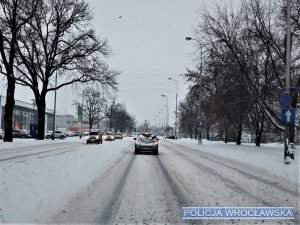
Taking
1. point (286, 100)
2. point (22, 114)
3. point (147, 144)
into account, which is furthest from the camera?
point (22, 114)

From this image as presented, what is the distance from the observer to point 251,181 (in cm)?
1416

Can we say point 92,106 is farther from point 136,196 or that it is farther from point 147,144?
point 136,196

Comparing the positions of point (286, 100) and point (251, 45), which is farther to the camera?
point (251, 45)

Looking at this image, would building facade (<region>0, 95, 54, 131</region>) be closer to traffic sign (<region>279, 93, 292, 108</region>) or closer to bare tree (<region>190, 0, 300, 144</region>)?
bare tree (<region>190, 0, 300, 144</region>)

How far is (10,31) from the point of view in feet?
133

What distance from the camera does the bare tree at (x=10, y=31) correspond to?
38.6 meters

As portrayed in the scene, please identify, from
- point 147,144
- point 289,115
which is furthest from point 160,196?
point 147,144

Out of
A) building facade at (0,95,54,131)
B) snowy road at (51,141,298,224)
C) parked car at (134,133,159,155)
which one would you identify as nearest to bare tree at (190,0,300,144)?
parked car at (134,133,159,155)

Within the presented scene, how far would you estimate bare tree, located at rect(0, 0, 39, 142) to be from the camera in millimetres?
38625

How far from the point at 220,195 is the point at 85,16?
3933 cm

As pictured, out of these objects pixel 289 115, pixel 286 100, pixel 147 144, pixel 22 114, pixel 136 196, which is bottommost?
pixel 136 196

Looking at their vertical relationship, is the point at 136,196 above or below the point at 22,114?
below

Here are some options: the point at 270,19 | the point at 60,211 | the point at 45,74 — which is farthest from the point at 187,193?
the point at 45,74

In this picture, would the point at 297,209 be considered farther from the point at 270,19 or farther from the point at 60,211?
the point at 270,19
